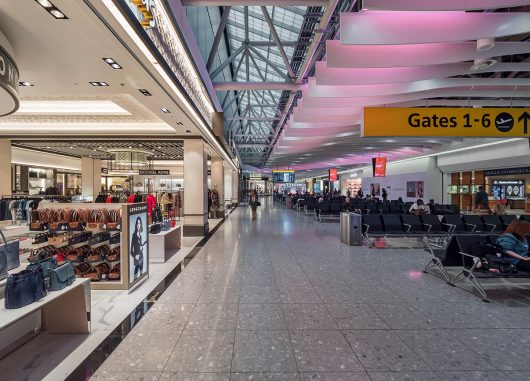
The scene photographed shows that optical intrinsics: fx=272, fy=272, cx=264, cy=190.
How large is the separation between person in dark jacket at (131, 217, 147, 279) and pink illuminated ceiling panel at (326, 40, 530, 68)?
15.7ft

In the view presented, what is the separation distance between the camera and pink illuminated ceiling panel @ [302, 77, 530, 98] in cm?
681

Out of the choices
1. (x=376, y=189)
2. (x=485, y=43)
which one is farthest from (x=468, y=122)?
(x=376, y=189)

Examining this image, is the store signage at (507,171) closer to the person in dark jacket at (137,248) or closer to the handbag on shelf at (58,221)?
→ the person in dark jacket at (137,248)

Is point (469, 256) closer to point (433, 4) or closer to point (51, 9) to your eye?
point (433, 4)

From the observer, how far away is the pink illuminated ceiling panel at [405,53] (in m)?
5.29

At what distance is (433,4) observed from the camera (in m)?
3.97

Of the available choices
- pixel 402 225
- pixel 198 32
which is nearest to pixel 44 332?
pixel 198 32

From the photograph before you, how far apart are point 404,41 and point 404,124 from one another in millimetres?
2525

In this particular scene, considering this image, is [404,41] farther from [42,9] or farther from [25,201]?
[25,201]

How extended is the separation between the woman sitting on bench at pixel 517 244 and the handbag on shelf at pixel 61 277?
6.16 metres

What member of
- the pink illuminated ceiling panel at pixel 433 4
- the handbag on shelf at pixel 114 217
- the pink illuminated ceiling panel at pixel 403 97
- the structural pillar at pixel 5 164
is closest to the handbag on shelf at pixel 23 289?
the handbag on shelf at pixel 114 217

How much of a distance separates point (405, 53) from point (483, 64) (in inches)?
72.5

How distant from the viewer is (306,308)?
3.85 meters

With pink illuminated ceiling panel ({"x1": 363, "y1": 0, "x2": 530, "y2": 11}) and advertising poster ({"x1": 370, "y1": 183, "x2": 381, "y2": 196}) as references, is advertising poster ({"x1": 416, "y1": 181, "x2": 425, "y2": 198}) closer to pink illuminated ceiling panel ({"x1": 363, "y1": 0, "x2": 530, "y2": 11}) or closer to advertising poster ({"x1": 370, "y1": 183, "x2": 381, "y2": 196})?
advertising poster ({"x1": 370, "y1": 183, "x2": 381, "y2": 196})
